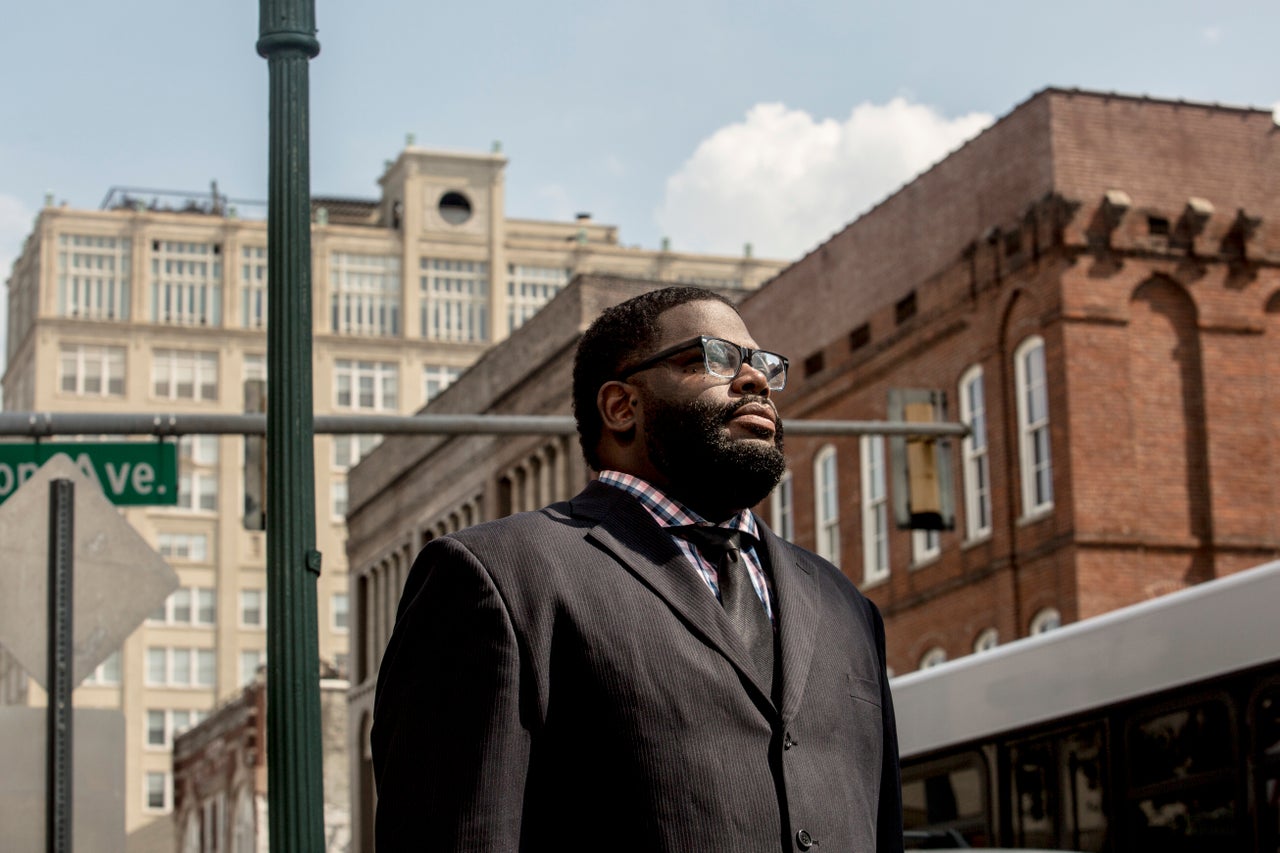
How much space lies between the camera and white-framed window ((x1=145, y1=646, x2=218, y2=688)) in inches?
4355

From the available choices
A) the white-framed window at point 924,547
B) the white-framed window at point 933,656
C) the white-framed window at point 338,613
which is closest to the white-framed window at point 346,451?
the white-framed window at point 338,613

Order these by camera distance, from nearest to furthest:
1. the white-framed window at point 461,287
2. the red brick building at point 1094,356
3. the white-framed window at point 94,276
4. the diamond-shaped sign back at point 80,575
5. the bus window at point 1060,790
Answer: the diamond-shaped sign back at point 80,575, the bus window at point 1060,790, the red brick building at point 1094,356, the white-framed window at point 94,276, the white-framed window at point 461,287

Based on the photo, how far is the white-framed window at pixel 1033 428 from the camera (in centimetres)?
2920

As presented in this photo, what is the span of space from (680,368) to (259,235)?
117 m

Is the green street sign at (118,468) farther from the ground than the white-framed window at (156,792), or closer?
closer

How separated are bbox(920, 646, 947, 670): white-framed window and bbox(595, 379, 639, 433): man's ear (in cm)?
2729

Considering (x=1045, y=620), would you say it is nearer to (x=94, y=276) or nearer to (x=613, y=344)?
(x=613, y=344)

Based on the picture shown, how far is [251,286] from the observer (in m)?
118

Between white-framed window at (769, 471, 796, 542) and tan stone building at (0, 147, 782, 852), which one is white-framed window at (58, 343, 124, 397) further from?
white-framed window at (769, 471, 796, 542)

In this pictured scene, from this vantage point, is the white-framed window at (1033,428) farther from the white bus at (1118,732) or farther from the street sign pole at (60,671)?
the street sign pole at (60,671)

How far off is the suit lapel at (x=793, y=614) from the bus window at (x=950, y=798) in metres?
7.86

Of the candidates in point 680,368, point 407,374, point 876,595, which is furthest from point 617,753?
point 407,374

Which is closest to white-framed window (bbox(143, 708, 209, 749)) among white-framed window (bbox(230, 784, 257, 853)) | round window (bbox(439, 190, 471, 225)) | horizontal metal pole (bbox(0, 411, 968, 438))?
round window (bbox(439, 190, 471, 225))

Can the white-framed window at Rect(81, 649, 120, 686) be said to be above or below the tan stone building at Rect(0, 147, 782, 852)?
below
